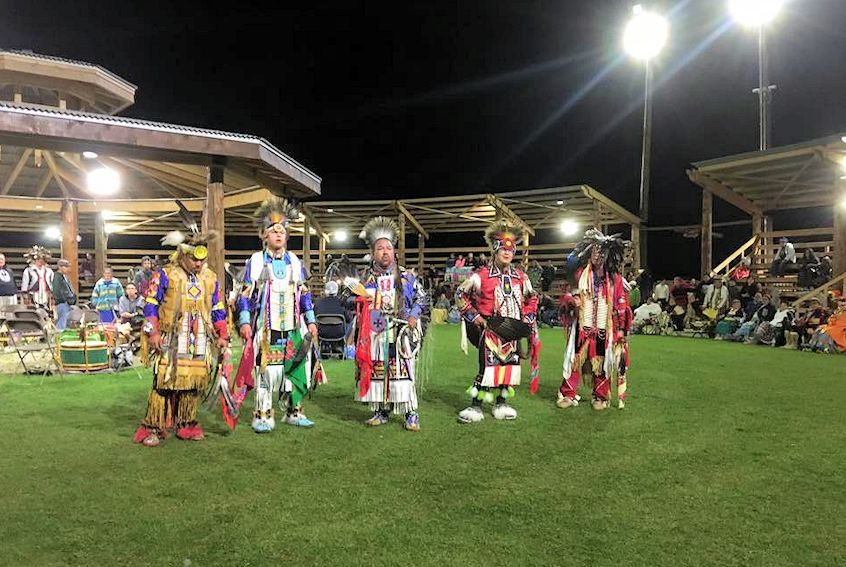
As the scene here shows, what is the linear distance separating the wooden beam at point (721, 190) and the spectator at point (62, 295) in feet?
49.1

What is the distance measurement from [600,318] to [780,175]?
41.6ft

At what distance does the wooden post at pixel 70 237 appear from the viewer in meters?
13.3

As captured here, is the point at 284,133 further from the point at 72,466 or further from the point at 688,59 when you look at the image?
the point at 72,466

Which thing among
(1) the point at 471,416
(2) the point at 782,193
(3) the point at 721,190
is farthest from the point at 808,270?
(1) the point at 471,416

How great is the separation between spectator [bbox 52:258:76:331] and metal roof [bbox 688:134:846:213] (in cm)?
1484

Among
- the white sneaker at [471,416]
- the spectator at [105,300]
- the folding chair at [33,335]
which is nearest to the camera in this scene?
the white sneaker at [471,416]

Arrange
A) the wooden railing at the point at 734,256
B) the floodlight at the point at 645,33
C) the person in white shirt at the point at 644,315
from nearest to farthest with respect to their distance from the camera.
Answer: the person in white shirt at the point at 644,315 → the wooden railing at the point at 734,256 → the floodlight at the point at 645,33

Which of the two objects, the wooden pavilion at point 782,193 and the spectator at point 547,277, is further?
the spectator at point 547,277

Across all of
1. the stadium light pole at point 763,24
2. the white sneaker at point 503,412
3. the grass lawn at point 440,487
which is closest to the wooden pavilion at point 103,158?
the grass lawn at point 440,487

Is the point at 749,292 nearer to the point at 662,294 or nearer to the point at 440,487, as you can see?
the point at 662,294

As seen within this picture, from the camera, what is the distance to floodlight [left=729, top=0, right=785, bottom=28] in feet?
50.5

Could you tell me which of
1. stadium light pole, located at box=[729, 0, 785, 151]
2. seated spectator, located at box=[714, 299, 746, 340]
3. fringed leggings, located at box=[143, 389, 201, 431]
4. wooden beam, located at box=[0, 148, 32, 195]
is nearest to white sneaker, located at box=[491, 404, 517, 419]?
fringed leggings, located at box=[143, 389, 201, 431]

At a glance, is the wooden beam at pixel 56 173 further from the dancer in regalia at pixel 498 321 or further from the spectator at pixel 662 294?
the spectator at pixel 662 294

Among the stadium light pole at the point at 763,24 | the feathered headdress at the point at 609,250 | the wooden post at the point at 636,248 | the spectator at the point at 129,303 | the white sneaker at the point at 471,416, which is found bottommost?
the white sneaker at the point at 471,416
